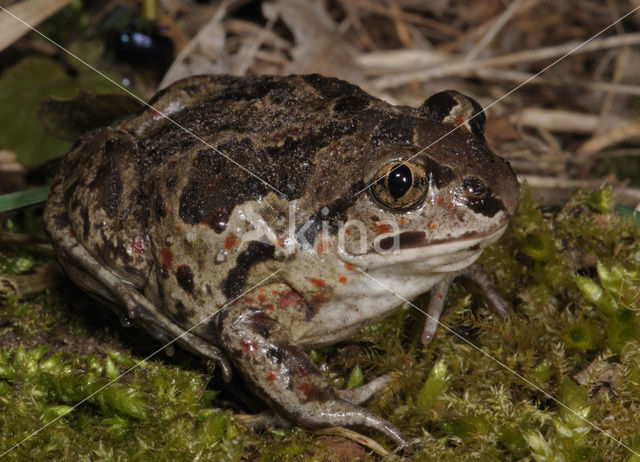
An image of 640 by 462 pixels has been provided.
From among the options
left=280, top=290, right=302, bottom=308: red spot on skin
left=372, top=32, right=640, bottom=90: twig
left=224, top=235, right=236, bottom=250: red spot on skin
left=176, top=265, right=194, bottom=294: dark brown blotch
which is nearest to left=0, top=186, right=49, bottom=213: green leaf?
left=176, top=265, right=194, bottom=294: dark brown blotch

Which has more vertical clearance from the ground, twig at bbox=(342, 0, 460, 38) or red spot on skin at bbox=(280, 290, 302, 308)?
red spot on skin at bbox=(280, 290, 302, 308)

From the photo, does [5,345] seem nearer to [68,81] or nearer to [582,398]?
[68,81]

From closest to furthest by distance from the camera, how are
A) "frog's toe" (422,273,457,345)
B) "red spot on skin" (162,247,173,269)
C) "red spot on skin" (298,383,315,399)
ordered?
"red spot on skin" (298,383,315,399)
"red spot on skin" (162,247,173,269)
"frog's toe" (422,273,457,345)

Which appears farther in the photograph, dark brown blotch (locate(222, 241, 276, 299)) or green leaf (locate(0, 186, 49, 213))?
green leaf (locate(0, 186, 49, 213))

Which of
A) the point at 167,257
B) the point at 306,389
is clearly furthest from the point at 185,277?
the point at 306,389

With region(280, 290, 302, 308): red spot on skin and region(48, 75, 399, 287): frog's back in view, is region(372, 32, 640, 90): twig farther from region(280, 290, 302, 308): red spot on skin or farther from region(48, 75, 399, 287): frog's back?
region(280, 290, 302, 308): red spot on skin

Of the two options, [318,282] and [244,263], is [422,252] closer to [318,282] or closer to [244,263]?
[318,282]

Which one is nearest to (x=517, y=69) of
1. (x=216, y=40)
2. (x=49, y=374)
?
(x=216, y=40)
